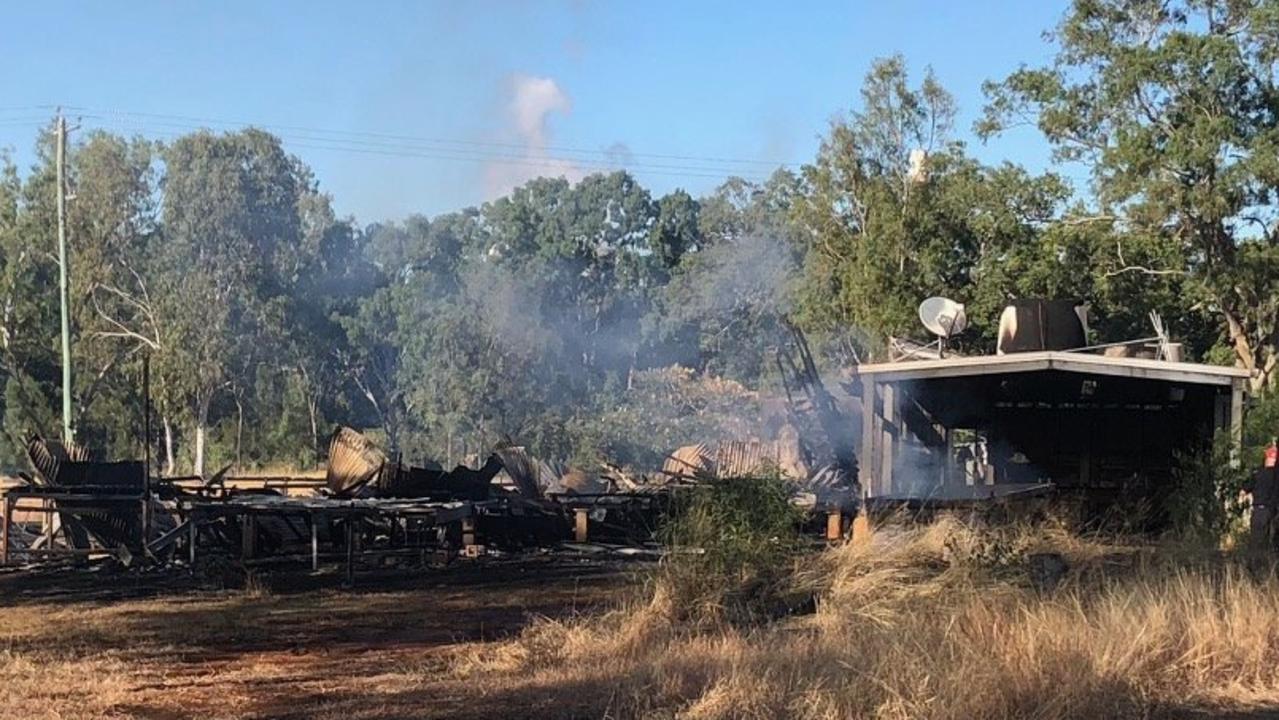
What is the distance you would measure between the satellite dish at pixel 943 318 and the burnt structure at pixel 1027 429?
64 cm

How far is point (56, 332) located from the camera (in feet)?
139

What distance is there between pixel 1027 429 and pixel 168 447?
30.4 m

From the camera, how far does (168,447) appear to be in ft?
135

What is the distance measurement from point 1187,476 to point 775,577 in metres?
5.97

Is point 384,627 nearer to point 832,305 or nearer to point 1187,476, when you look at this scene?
point 1187,476

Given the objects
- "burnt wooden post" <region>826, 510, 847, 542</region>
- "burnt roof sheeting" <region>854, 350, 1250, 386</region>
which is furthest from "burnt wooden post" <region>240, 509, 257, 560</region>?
"burnt roof sheeting" <region>854, 350, 1250, 386</region>

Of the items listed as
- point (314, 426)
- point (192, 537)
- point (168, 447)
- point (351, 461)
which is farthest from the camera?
point (314, 426)

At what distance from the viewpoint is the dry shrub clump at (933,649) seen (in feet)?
20.2

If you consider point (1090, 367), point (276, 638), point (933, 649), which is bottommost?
point (276, 638)

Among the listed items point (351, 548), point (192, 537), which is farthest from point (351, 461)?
point (351, 548)

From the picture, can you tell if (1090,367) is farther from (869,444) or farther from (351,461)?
(351,461)

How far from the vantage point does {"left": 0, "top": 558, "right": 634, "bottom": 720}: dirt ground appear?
6949 millimetres

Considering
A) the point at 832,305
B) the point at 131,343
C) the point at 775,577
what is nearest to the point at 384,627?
the point at 775,577

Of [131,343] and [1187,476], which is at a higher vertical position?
[131,343]
